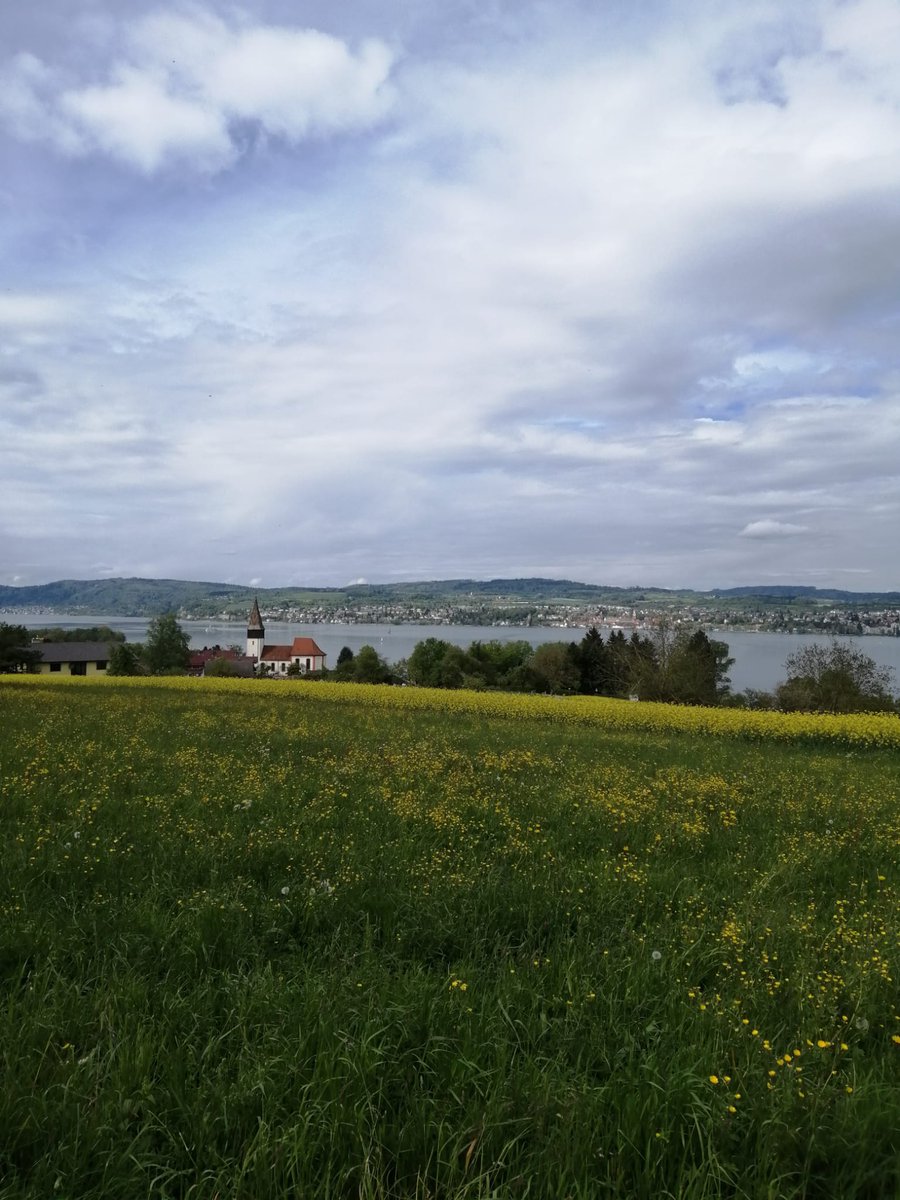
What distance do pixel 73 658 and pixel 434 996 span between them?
9480 centimetres

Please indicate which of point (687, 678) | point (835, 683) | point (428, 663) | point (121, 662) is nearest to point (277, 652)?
point (121, 662)

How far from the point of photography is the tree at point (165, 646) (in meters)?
94.7

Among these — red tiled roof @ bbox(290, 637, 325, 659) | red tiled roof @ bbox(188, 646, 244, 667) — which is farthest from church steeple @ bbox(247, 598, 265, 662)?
red tiled roof @ bbox(290, 637, 325, 659)

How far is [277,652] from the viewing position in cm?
13350

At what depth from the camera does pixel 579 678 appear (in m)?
73.4

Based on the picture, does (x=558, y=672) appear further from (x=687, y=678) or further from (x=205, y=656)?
(x=205, y=656)

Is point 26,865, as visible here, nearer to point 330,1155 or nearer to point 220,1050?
point 220,1050

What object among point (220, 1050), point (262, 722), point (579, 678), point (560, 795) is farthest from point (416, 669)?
point (220, 1050)

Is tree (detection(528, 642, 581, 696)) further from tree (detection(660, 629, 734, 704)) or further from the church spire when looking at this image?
the church spire

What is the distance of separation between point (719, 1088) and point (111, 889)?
156 inches

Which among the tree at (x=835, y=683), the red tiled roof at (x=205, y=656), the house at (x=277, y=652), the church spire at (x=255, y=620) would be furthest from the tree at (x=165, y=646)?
the tree at (x=835, y=683)

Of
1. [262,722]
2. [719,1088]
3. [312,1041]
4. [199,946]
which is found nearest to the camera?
[719,1088]

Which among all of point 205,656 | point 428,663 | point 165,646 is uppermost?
point 165,646

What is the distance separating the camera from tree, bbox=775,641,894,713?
41.7 m
